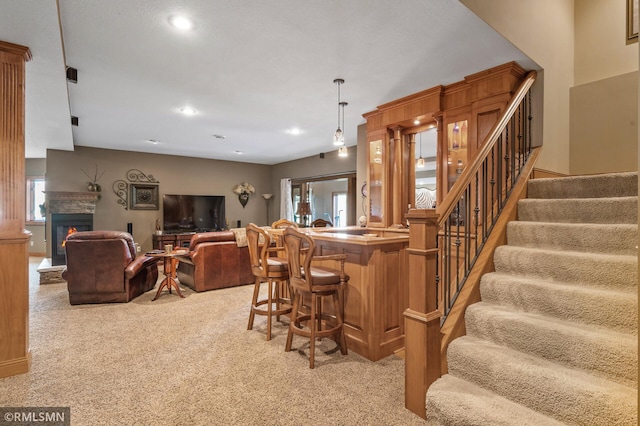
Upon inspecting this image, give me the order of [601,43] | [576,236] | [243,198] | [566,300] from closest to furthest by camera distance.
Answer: [566,300]
[576,236]
[601,43]
[243,198]

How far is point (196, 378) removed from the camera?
7.56 feet

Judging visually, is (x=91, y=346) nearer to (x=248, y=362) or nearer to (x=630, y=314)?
(x=248, y=362)

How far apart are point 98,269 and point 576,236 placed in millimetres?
5235

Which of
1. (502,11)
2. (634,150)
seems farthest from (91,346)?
(634,150)

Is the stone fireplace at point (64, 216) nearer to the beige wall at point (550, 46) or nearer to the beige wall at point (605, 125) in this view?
the beige wall at point (550, 46)

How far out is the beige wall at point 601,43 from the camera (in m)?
3.39

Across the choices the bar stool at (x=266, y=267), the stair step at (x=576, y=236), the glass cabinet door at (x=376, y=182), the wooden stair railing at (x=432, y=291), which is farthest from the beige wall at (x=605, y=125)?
the bar stool at (x=266, y=267)

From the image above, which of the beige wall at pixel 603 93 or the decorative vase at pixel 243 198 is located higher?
the beige wall at pixel 603 93

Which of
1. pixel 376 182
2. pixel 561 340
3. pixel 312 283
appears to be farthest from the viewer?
pixel 376 182

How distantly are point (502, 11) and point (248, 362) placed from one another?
360 cm

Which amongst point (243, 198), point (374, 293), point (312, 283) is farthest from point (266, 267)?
point (243, 198)

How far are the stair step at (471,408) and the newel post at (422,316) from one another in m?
0.10

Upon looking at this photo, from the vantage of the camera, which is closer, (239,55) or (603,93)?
(239,55)

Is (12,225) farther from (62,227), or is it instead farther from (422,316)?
(62,227)
